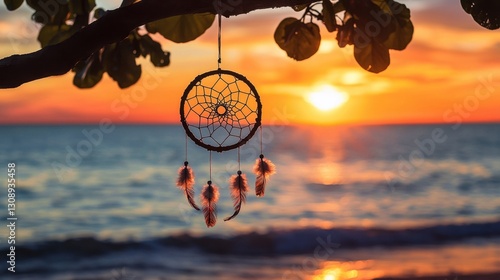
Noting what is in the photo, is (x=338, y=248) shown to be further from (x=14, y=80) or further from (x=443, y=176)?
(x=443, y=176)

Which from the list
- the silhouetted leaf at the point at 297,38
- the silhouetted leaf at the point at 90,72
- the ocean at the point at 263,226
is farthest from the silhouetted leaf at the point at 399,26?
the ocean at the point at 263,226

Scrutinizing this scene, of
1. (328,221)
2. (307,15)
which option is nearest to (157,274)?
(328,221)

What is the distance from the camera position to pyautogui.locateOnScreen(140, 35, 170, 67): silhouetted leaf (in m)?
3.89

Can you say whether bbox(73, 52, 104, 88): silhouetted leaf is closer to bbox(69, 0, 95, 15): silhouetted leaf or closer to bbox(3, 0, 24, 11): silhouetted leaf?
bbox(69, 0, 95, 15): silhouetted leaf

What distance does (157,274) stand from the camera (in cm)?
1373

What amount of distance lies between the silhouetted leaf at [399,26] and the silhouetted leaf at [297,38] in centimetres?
32

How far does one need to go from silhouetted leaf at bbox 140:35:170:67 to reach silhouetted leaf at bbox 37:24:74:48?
1.31 ft

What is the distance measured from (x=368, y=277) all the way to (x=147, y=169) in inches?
1223

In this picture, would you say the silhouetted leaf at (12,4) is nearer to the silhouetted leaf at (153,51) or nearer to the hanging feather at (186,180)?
the silhouetted leaf at (153,51)

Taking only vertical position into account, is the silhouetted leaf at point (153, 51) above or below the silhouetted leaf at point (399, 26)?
above

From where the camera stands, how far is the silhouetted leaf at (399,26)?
3.00 meters

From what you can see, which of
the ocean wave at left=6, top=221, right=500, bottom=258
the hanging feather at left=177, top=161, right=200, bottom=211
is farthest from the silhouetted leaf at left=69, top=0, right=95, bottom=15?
the ocean wave at left=6, top=221, right=500, bottom=258

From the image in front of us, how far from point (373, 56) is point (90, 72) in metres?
1.66

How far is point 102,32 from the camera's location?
2.43m
